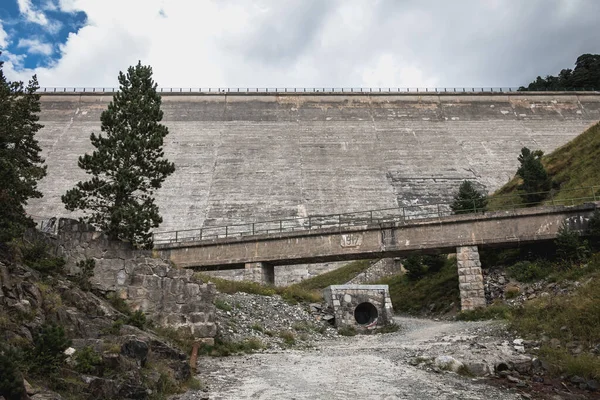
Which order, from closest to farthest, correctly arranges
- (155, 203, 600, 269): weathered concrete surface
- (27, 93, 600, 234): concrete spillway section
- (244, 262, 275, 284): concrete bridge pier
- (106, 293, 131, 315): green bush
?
(106, 293, 131, 315): green bush → (155, 203, 600, 269): weathered concrete surface → (244, 262, 275, 284): concrete bridge pier → (27, 93, 600, 234): concrete spillway section

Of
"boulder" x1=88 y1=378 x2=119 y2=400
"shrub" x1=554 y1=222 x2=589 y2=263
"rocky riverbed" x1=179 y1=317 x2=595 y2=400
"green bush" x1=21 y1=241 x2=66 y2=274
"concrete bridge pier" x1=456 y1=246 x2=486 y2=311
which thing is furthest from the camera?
"concrete bridge pier" x1=456 y1=246 x2=486 y2=311

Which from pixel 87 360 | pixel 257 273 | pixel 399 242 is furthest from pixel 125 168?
pixel 399 242

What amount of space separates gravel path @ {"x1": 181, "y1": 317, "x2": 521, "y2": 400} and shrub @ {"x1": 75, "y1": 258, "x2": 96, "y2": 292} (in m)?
3.07

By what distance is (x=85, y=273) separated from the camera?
34.2ft

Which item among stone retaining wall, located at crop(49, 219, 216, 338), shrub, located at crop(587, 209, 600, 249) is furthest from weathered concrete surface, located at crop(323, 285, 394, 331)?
shrub, located at crop(587, 209, 600, 249)

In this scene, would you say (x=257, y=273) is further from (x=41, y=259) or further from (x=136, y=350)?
(x=136, y=350)

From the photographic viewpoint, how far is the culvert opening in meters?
18.1

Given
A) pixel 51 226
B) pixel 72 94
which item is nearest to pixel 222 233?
pixel 51 226

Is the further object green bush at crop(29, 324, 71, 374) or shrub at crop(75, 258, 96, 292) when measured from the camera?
shrub at crop(75, 258, 96, 292)

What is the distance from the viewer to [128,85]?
15.1m

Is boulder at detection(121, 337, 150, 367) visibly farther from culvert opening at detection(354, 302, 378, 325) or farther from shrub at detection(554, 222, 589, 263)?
shrub at detection(554, 222, 589, 263)

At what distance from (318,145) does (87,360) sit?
44.2 m

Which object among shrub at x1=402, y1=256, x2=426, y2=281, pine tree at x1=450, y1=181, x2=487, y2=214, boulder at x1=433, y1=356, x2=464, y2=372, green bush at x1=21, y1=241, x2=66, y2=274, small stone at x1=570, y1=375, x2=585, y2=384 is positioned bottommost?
small stone at x1=570, y1=375, x2=585, y2=384

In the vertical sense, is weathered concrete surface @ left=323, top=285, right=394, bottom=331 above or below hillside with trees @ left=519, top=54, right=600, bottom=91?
below
